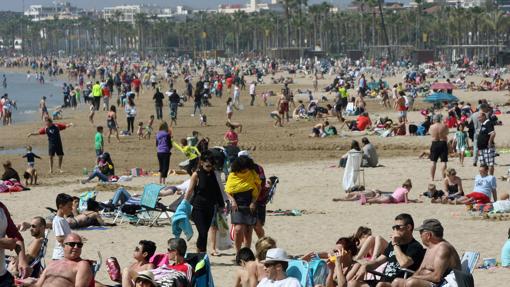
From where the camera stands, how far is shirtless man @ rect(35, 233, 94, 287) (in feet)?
30.4

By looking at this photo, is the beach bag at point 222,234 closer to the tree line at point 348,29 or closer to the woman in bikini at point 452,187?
the woman in bikini at point 452,187

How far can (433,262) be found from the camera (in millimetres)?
10219

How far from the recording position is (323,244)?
1502cm

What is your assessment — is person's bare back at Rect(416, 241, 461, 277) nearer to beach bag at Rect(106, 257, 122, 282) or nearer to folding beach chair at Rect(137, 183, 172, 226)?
beach bag at Rect(106, 257, 122, 282)

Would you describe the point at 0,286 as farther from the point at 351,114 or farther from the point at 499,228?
the point at 351,114

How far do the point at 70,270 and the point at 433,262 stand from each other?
305cm

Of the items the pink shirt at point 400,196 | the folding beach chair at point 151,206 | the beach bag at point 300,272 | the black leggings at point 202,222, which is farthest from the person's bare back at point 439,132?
the beach bag at point 300,272

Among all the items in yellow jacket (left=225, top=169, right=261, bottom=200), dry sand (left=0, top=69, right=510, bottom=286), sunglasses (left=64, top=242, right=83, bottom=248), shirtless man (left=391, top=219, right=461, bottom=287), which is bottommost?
dry sand (left=0, top=69, right=510, bottom=286)

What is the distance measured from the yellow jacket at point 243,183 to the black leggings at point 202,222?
33 centimetres

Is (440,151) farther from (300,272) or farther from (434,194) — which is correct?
(300,272)

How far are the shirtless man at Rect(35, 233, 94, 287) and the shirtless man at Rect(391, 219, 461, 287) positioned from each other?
2670 millimetres

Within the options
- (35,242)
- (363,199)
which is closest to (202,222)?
(35,242)

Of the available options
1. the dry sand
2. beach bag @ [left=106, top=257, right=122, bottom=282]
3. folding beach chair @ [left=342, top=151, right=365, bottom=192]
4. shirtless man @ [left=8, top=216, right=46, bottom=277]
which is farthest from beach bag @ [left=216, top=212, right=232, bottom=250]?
folding beach chair @ [left=342, top=151, right=365, bottom=192]

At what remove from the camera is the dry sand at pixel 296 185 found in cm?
1502
